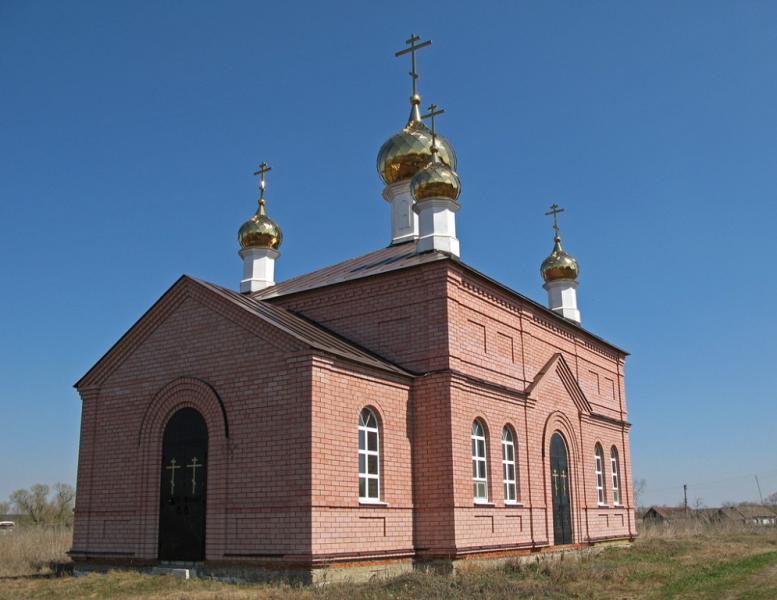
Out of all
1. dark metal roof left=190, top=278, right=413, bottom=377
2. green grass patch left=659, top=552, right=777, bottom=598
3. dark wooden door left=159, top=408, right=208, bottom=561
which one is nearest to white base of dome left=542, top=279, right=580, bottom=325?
green grass patch left=659, top=552, right=777, bottom=598

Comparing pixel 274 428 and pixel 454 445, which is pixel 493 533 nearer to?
pixel 454 445

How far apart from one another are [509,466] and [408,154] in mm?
7511

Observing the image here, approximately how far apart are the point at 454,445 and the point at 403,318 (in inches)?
97.9

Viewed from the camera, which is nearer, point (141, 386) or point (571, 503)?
point (141, 386)

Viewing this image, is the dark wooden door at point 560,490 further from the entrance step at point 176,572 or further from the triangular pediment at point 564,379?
the entrance step at point 176,572

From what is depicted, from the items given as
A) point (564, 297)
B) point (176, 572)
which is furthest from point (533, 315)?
point (176, 572)

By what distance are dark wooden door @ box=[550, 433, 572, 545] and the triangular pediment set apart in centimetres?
128

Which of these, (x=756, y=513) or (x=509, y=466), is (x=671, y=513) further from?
(x=509, y=466)

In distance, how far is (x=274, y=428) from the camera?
12.2 m

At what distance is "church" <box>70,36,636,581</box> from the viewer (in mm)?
12078

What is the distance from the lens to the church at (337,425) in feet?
39.6

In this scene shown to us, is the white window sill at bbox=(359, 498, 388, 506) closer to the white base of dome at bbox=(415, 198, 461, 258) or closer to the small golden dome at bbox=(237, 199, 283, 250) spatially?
the white base of dome at bbox=(415, 198, 461, 258)

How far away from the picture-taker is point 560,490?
57.3 ft

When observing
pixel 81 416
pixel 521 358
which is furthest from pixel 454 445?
pixel 81 416
